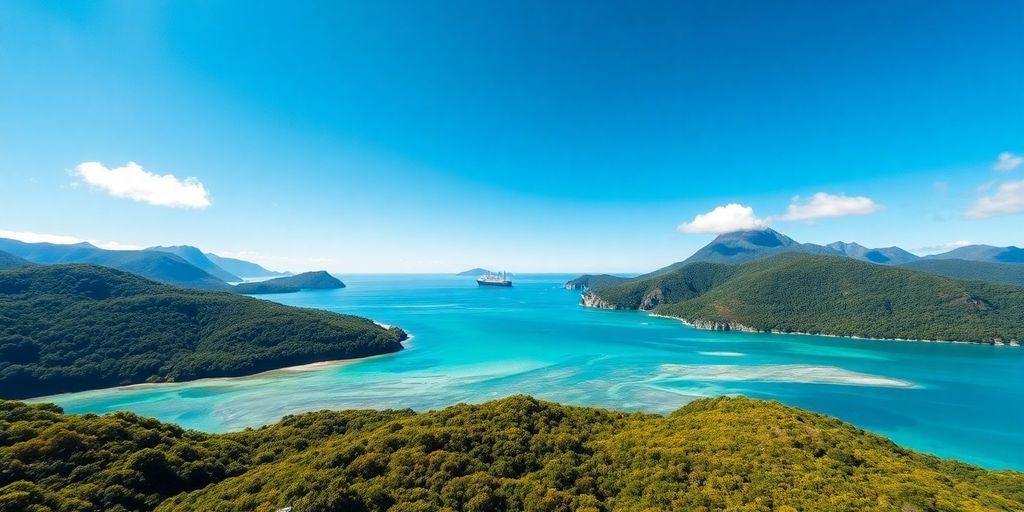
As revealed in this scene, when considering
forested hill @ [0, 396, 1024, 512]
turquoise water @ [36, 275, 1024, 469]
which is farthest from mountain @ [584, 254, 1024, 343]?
forested hill @ [0, 396, 1024, 512]

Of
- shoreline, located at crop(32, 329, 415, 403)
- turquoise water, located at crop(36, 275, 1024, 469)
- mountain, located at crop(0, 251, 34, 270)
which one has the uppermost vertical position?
mountain, located at crop(0, 251, 34, 270)

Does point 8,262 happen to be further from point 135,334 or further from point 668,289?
point 668,289

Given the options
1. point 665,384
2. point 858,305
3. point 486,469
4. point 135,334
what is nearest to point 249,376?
point 135,334

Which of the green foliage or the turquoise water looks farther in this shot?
the green foliage

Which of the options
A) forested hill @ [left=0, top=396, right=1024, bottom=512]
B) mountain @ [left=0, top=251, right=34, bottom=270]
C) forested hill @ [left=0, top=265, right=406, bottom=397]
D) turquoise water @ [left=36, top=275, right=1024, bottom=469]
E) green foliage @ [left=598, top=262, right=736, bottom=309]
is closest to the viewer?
forested hill @ [left=0, top=396, right=1024, bottom=512]

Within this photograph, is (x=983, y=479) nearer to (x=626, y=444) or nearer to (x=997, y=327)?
(x=626, y=444)

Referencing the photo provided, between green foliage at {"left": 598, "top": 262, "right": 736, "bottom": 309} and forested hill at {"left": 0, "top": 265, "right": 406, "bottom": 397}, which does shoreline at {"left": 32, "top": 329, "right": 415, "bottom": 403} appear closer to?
forested hill at {"left": 0, "top": 265, "right": 406, "bottom": 397}

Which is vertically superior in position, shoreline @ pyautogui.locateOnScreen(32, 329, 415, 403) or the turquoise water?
the turquoise water

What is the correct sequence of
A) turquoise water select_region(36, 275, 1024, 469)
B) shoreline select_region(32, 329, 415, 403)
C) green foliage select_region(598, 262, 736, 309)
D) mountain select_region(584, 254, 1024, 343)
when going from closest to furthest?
turquoise water select_region(36, 275, 1024, 469)
shoreline select_region(32, 329, 415, 403)
mountain select_region(584, 254, 1024, 343)
green foliage select_region(598, 262, 736, 309)
